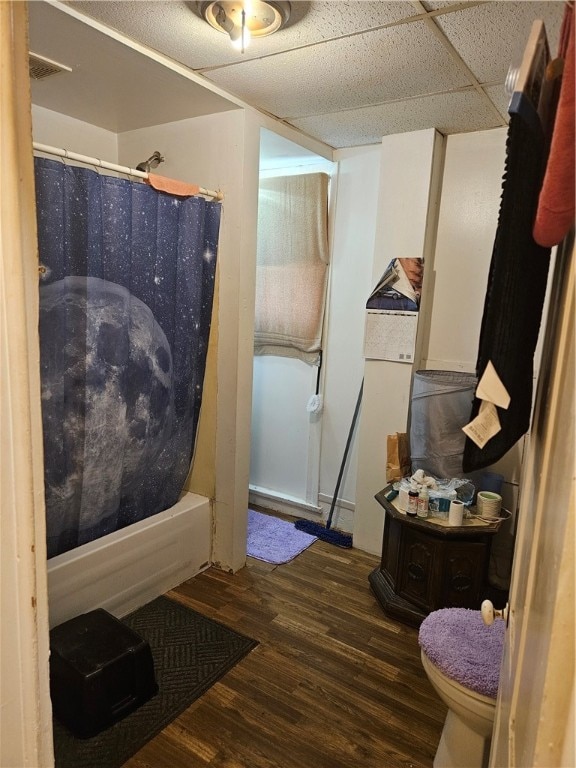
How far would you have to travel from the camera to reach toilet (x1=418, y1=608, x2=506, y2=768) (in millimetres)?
1390

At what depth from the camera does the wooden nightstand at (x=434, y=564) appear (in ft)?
7.05

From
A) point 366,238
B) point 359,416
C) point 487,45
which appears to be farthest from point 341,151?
point 359,416

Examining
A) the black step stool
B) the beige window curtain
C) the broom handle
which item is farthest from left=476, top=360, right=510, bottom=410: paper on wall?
the beige window curtain

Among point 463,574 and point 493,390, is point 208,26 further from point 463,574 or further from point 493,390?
point 463,574

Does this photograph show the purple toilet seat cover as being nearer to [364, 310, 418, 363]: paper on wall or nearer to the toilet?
the toilet

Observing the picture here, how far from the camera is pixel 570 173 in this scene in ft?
1.99

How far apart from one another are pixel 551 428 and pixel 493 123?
2.22 m

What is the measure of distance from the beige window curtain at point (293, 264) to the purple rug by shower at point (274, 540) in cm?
107

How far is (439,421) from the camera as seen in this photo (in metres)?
2.34

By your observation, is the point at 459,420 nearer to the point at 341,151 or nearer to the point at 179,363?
the point at 179,363

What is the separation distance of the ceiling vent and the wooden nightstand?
2231 mm

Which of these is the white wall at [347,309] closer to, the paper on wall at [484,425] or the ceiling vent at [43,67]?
the ceiling vent at [43,67]

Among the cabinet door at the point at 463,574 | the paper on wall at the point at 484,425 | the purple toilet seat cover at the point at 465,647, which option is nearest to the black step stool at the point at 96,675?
the purple toilet seat cover at the point at 465,647

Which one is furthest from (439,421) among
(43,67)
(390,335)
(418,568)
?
(43,67)
